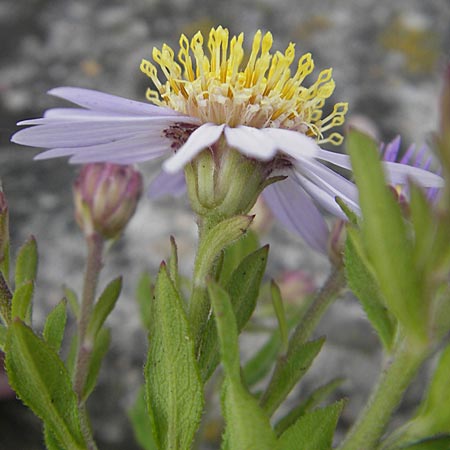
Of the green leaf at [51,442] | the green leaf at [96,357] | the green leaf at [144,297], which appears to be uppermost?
the green leaf at [144,297]

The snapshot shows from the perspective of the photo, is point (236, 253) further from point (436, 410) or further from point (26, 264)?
point (436, 410)

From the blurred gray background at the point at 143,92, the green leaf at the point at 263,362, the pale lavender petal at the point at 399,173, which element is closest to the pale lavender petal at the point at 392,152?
the pale lavender petal at the point at 399,173

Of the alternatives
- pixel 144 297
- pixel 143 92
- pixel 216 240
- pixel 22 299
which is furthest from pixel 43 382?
pixel 143 92

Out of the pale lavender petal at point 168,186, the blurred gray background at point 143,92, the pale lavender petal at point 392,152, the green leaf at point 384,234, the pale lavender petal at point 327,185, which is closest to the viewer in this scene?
the green leaf at point 384,234

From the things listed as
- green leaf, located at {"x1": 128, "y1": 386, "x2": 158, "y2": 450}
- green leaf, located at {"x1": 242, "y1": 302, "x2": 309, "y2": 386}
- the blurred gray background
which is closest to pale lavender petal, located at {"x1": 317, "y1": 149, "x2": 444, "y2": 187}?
green leaf, located at {"x1": 242, "y1": 302, "x2": 309, "y2": 386}

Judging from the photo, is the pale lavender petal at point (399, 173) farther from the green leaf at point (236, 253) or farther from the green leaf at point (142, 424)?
the green leaf at point (142, 424)

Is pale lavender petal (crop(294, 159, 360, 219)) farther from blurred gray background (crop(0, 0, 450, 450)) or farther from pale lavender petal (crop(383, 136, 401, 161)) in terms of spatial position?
blurred gray background (crop(0, 0, 450, 450))
